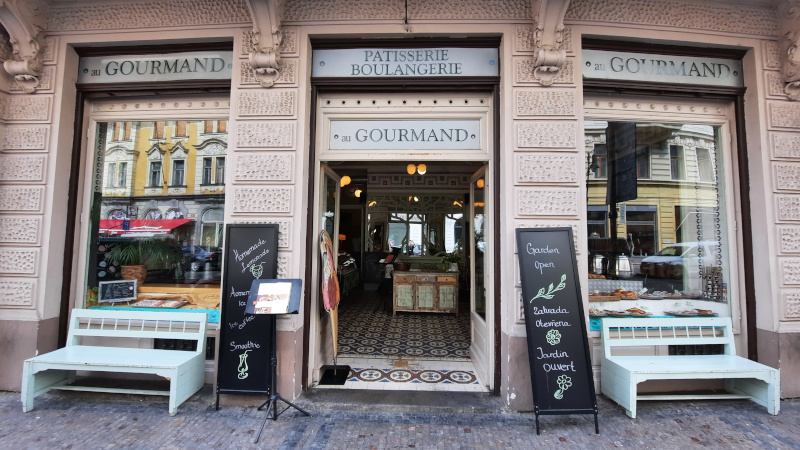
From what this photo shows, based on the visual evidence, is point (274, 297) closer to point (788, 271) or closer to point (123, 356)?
point (123, 356)

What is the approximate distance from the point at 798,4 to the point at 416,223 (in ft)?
29.5

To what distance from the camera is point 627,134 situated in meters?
4.45

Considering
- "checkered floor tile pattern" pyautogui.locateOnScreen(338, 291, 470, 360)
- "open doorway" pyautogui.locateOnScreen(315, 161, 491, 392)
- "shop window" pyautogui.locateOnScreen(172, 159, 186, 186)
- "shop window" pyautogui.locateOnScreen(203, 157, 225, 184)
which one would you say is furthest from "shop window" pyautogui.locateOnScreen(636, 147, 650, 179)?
"shop window" pyautogui.locateOnScreen(172, 159, 186, 186)

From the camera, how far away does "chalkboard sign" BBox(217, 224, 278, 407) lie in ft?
11.3

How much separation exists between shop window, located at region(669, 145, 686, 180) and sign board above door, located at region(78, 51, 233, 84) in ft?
19.4

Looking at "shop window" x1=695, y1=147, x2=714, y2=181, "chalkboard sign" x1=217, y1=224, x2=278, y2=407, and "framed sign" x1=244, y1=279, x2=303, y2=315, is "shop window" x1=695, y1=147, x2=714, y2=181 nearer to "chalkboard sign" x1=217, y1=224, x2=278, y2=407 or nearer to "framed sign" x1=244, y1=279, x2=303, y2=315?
"framed sign" x1=244, y1=279, x2=303, y2=315

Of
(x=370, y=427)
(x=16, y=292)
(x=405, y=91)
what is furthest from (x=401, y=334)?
(x=16, y=292)

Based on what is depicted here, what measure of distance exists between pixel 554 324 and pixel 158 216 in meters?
5.14

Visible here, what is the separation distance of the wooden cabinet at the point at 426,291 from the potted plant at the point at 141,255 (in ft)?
14.4

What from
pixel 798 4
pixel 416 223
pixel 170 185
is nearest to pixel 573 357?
pixel 798 4

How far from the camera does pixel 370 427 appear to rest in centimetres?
314

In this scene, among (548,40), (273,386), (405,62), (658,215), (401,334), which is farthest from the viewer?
(401,334)

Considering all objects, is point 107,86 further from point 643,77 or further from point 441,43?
point 643,77

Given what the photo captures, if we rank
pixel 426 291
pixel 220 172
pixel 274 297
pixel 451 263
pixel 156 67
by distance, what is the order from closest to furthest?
pixel 274 297 < pixel 156 67 < pixel 220 172 < pixel 426 291 < pixel 451 263
